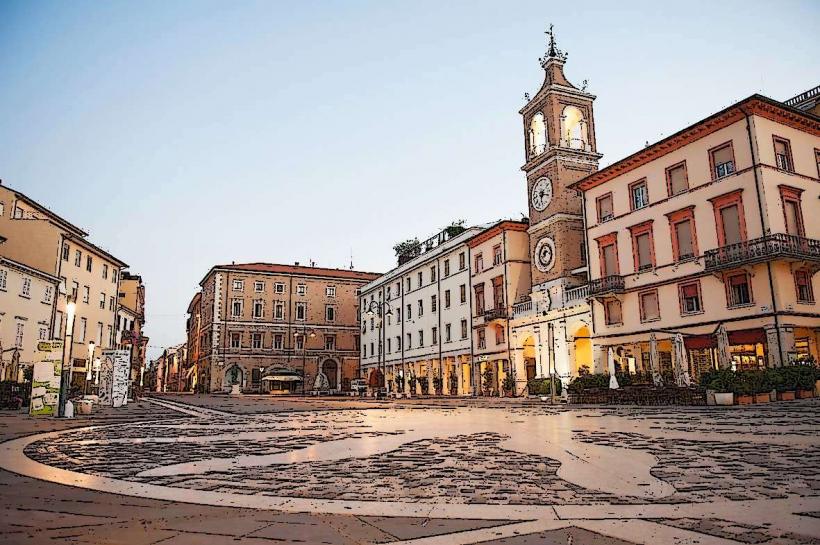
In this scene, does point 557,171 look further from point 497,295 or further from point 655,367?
point 655,367

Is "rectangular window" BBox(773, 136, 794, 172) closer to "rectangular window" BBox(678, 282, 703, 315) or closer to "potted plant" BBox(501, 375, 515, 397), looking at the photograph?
"rectangular window" BBox(678, 282, 703, 315)

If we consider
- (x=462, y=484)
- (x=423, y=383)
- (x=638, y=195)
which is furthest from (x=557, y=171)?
(x=462, y=484)

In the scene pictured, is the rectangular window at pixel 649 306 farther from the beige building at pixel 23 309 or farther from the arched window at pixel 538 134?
the beige building at pixel 23 309

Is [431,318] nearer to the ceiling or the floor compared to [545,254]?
nearer to the floor

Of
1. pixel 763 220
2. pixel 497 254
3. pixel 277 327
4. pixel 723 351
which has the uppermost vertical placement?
pixel 497 254

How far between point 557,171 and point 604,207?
452 centimetres

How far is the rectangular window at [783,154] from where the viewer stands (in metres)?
27.8

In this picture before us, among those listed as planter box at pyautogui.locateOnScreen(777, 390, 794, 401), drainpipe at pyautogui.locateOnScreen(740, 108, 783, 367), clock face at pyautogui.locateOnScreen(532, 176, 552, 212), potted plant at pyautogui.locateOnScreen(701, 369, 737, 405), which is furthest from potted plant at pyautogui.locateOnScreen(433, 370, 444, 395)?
planter box at pyautogui.locateOnScreen(777, 390, 794, 401)

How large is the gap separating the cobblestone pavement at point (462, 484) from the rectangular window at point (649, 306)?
2151 centimetres

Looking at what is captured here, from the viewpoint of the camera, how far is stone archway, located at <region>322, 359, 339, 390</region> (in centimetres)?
7525

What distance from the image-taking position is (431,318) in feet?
179

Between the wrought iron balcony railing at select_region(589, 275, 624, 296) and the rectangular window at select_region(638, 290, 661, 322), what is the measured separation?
1.26 m

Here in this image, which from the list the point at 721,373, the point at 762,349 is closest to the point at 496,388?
the point at 762,349

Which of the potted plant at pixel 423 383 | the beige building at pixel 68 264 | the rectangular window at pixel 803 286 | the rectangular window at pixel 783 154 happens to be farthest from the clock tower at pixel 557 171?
the beige building at pixel 68 264
